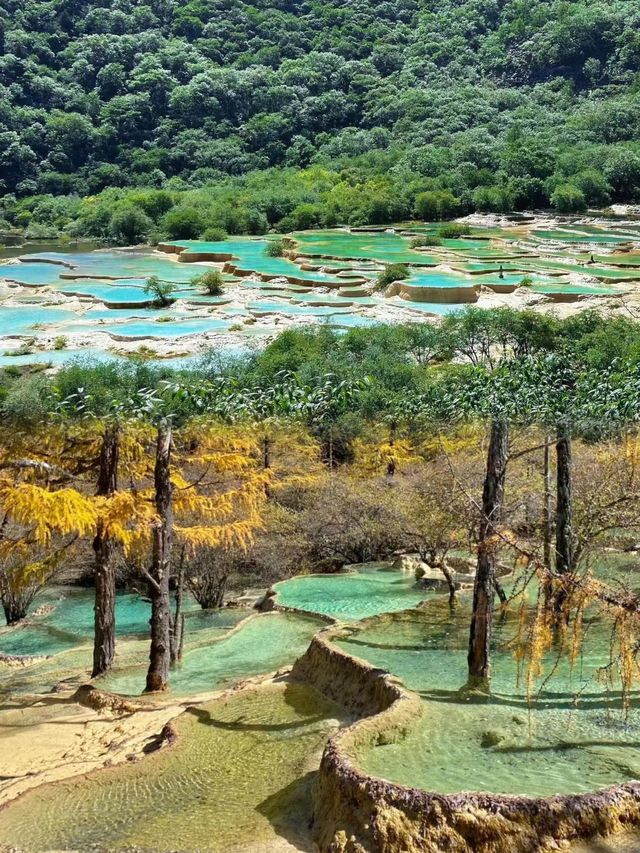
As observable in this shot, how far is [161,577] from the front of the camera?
13516 millimetres

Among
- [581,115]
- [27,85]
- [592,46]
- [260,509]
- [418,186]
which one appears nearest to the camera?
[260,509]

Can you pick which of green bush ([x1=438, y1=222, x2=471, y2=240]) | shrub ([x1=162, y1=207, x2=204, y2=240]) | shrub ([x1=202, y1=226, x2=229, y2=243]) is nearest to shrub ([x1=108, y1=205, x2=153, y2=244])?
shrub ([x1=162, y1=207, x2=204, y2=240])

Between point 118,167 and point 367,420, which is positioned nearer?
point 367,420

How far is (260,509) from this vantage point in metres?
23.4

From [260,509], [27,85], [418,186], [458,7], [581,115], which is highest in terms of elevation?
[458,7]

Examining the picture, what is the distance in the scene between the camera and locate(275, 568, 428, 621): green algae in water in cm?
1870

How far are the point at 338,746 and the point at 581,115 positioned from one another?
4157 inches

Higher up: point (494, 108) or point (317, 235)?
point (494, 108)

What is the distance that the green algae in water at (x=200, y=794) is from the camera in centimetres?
853

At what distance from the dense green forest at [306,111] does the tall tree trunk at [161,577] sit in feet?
230

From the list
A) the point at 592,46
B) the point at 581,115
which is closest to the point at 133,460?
the point at 581,115

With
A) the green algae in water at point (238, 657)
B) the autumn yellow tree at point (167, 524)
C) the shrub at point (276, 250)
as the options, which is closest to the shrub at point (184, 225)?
the shrub at point (276, 250)

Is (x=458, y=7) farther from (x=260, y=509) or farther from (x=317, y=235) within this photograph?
(x=260, y=509)

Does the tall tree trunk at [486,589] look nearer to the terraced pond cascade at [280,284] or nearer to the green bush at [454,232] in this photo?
the terraced pond cascade at [280,284]
